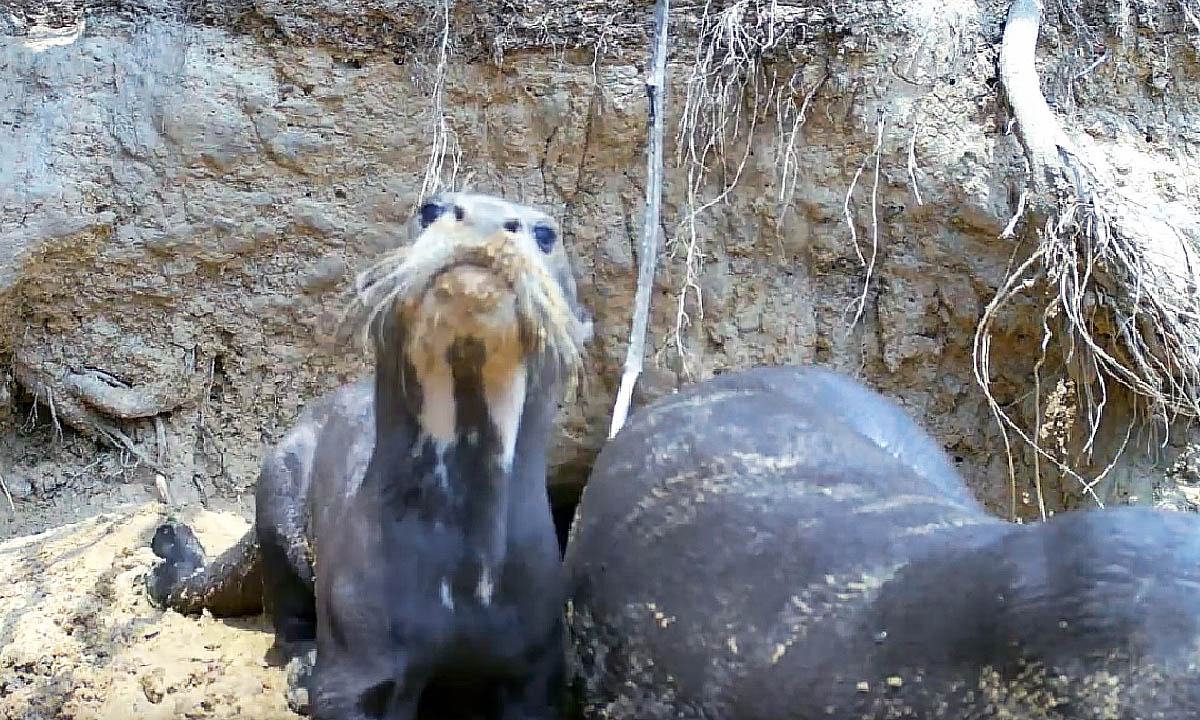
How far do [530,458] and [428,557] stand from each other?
19 centimetres

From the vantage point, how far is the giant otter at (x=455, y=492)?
147cm

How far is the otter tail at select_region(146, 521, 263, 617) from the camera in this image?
2363 millimetres

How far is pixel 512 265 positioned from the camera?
4.71ft

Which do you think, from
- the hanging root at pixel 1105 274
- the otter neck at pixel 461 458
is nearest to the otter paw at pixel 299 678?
the otter neck at pixel 461 458

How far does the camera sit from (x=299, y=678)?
6.71 feet

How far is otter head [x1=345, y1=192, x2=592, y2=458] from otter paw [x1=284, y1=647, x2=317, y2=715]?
60 centimetres

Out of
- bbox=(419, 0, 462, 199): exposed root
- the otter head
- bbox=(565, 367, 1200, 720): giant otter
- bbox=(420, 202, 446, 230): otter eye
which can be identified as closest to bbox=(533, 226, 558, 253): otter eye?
the otter head

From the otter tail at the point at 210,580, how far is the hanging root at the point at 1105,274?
1550mm

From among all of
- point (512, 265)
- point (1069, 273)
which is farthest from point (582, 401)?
point (512, 265)

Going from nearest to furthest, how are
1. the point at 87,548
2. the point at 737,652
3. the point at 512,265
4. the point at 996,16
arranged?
the point at 512,265 < the point at 737,652 < the point at 87,548 < the point at 996,16

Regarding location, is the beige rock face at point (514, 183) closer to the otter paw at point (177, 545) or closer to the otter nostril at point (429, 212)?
the otter paw at point (177, 545)

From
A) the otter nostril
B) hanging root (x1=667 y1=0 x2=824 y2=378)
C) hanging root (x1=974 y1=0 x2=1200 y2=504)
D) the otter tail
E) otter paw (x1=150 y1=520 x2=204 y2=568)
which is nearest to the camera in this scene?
the otter nostril

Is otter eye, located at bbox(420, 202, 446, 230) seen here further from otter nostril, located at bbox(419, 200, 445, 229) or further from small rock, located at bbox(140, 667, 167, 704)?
small rock, located at bbox(140, 667, 167, 704)

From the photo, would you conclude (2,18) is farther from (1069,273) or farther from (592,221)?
(1069,273)
